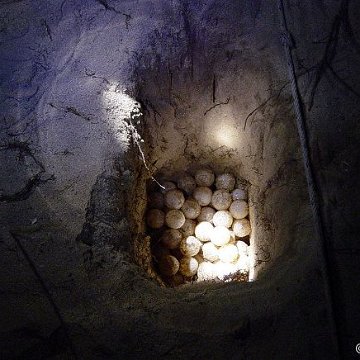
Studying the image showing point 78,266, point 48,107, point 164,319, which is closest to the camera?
point 164,319

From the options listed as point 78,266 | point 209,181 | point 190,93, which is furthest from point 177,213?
point 78,266

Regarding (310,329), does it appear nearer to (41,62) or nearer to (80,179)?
(80,179)

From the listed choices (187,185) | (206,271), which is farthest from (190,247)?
(187,185)

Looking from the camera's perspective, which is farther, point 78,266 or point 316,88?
point 316,88

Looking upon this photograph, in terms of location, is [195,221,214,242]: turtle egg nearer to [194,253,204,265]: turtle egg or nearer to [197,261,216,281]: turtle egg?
[194,253,204,265]: turtle egg

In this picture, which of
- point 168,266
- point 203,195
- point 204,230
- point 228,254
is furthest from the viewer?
point 203,195

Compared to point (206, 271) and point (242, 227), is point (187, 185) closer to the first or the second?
point (242, 227)

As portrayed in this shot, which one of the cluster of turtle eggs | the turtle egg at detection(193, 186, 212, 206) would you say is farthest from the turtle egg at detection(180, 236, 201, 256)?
the turtle egg at detection(193, 186, 212, 206)
